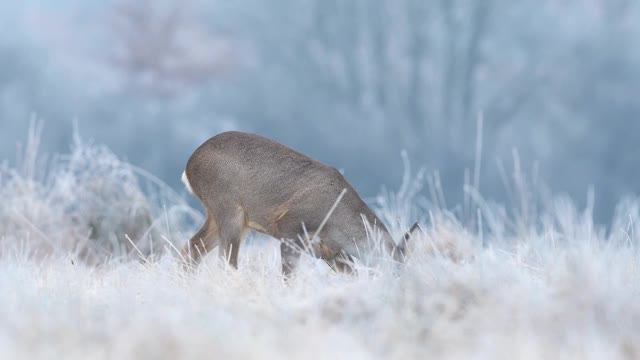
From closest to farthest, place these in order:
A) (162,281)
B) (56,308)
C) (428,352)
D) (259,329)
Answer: (428,352) < (259,329) < (56,308) < (162,281)

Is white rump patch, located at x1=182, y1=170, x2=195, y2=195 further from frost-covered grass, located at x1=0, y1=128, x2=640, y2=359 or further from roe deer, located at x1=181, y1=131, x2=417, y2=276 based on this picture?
frost-covered grass, located at x1=0, y1=128, x2=640, y2=359

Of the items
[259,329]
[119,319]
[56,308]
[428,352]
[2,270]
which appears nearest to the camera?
[428,352]

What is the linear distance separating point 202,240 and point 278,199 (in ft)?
3.14

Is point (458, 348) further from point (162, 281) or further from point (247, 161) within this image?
point (247, 161)

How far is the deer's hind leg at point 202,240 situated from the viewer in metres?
7.56

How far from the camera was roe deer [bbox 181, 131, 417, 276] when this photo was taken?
6.85 metres

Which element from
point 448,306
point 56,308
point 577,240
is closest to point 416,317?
point 448,306

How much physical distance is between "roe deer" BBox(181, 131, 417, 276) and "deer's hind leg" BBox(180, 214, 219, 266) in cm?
17

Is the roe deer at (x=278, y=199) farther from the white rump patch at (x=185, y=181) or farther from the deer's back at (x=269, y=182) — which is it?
the white rump patch at (x=185, y=181)

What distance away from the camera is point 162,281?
17.7ft

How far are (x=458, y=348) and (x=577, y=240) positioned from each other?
1.54 meters

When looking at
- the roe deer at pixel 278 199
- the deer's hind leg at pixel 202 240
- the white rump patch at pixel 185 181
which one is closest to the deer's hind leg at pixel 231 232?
the roe deer at pixel 278 199

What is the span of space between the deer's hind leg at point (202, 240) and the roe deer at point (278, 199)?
0.55ft

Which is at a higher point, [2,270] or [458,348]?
[458,348]
